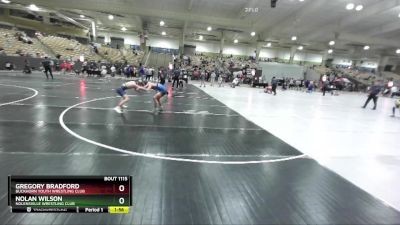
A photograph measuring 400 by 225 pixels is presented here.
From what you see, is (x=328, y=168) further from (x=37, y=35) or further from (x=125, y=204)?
(x=37, y=35)

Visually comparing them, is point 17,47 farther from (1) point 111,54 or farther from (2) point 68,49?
(1) point 111,54

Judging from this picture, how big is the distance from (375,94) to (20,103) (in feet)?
54.4

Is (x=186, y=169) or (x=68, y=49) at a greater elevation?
(x=68, y=49)

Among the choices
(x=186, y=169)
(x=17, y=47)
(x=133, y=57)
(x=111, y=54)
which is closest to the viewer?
(x=186, y=169)

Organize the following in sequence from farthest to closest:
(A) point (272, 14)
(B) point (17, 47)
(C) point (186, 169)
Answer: (A) point (272, 14) < (B) point (17, 47) < (C) point (186, 169)

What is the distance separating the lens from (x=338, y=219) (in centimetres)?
339

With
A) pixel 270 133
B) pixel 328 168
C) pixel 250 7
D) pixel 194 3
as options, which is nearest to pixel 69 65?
pixel 194 3
